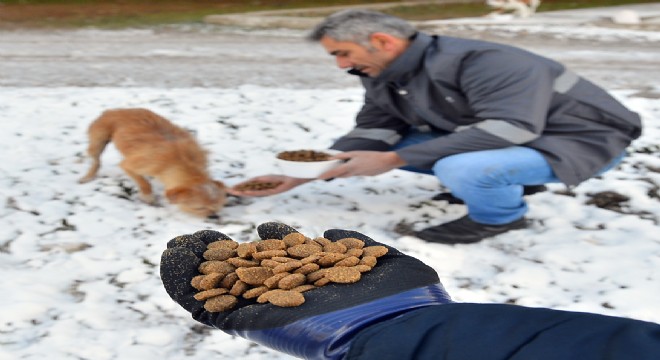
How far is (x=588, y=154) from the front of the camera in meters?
3.97

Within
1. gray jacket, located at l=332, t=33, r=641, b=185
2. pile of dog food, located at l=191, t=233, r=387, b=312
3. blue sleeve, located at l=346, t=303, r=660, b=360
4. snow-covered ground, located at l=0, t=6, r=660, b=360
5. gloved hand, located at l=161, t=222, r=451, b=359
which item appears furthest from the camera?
gray jacket, located at l=332, t=33, r=641, b=185

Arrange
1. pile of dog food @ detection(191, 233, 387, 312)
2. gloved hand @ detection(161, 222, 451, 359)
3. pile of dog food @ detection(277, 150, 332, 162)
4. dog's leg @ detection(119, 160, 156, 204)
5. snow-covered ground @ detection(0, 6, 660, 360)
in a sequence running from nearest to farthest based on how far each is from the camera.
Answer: gloved hand @ detection(161, 222, 451, 359) < pile of dog food @ detection(191, 233, 387, 312) < snow-covered ground @ detection(0, 6, 660, 360) < pile of dog food @ detection(277, 150, 332, 162) < dog's leg @ detection(119, 160, 156, 204)

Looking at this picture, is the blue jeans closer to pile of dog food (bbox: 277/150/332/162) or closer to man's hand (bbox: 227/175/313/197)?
pile of dog food (bbox: 277/150/332/162)

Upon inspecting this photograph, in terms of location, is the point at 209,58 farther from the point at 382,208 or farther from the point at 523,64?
the point at 523,64

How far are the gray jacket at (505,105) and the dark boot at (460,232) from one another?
1.21 ft

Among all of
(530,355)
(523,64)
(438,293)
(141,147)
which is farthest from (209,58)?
(530,355)

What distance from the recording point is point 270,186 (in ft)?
14.6

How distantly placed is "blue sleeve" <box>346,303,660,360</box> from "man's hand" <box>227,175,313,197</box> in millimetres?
2643

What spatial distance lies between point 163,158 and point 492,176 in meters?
1.89

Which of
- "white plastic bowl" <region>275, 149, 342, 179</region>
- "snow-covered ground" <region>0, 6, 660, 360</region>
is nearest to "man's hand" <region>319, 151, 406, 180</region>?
"white plastic bowl" <region>275, 149, 342, 179</region>

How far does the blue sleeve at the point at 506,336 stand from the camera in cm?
138

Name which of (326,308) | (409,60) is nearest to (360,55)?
(409,60)

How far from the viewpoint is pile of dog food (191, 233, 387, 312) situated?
7.98 feet

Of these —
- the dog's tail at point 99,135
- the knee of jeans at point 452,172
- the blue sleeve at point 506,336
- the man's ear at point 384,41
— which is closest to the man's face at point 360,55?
the man's ear at point 384,41
